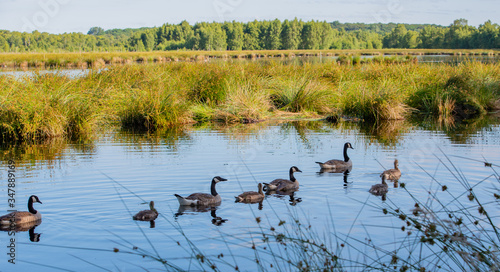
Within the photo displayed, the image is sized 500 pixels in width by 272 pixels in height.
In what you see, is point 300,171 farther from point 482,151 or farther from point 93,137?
point 93,137

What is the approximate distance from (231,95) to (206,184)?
43.5 ft

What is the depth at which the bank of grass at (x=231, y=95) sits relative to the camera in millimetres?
21203

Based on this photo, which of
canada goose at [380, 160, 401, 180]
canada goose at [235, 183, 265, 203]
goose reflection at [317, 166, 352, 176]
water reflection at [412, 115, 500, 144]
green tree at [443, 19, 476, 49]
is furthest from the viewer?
green tree at [443, 19, 476, 49]

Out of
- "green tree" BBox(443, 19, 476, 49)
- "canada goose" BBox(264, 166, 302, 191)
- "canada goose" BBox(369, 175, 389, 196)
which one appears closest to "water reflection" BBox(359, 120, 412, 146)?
"canada goose" BBox(369, 175, 389, 196)

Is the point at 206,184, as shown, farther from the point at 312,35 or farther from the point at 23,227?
the point at 312,35

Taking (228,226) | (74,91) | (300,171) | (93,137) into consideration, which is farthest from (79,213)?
(74,91)

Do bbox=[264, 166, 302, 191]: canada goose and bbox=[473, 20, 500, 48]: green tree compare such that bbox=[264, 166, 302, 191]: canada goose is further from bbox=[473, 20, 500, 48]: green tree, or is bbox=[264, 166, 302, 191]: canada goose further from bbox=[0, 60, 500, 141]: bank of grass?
bbox=[473, 20, 500, 48]: green tree

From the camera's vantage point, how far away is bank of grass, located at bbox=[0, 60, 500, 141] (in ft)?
69.6

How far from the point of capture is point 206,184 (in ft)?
40.8

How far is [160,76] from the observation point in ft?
89.9

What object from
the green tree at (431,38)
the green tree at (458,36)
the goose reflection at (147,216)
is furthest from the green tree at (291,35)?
the goose reflection at (147,216)

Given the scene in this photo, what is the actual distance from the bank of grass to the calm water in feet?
6.20

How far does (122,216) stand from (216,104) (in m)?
18.5

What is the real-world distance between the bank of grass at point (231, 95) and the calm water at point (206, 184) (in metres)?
1.89
